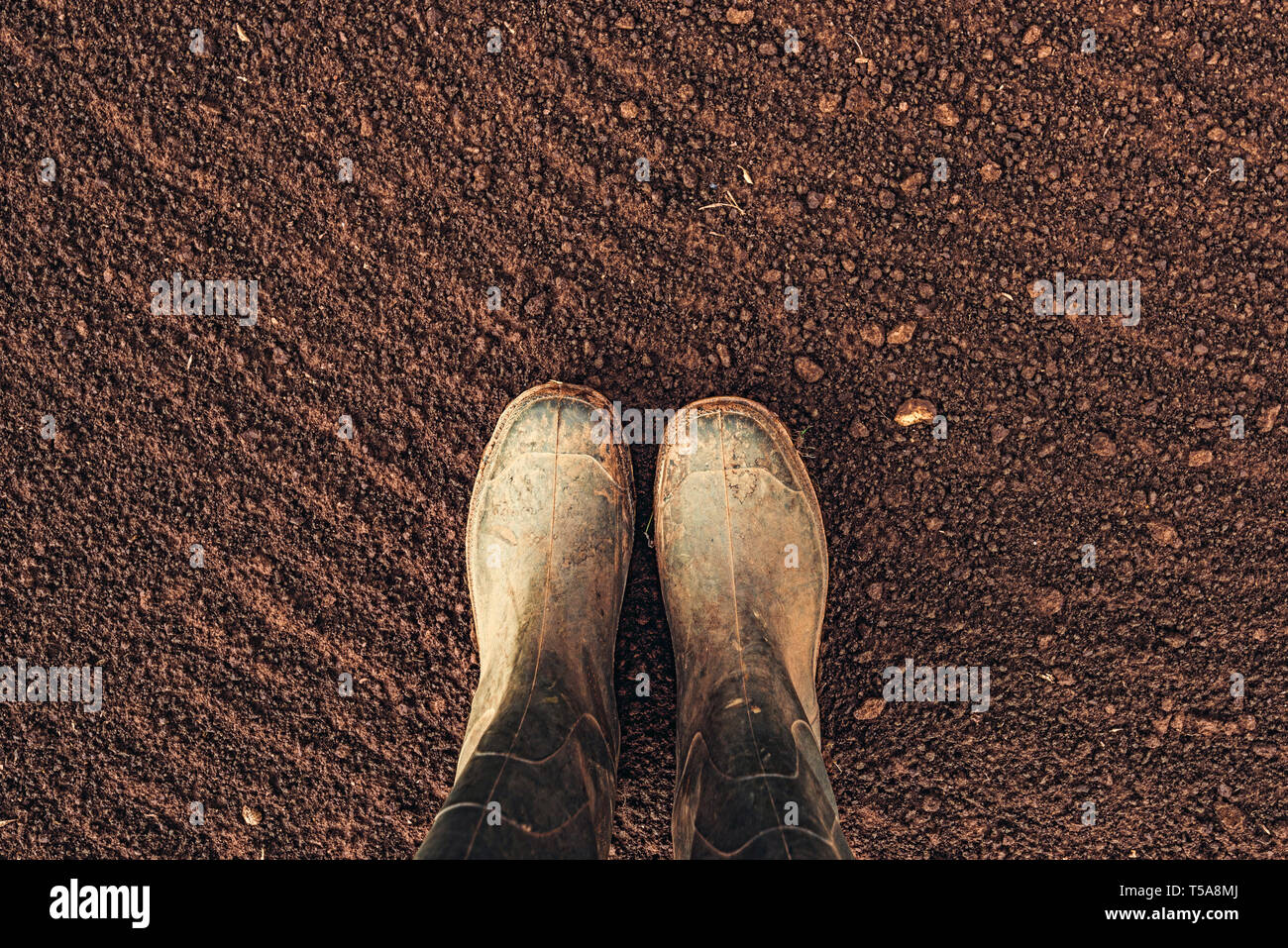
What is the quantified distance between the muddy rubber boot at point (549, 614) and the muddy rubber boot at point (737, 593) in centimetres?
17

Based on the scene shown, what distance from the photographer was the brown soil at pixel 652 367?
6.97 ft

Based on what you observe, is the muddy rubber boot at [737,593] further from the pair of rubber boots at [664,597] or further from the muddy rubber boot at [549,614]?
the muddy rubber boot at [549,614]

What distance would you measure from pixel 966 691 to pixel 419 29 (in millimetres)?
2400

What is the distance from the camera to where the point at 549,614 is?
6.49 ft

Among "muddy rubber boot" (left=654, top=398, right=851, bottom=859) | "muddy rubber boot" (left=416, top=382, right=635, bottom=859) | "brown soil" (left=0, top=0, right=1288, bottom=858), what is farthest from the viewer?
"brown soil" (left=0, top=0, right=1288, bottom=858)

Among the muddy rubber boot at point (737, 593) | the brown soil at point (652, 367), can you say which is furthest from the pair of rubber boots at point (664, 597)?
the brown soil at point (652, 367)

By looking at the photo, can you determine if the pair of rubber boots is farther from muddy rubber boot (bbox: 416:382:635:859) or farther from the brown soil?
the brown soil

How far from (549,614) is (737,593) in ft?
1.62

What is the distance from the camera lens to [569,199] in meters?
2.16

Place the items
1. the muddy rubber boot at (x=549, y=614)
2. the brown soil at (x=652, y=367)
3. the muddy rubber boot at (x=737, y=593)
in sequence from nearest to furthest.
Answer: the muddy rubber boot at (x=549, y=614)
the muddy rubber boot at (x=737, y=593)
the brown soil at (x=652, y=367)

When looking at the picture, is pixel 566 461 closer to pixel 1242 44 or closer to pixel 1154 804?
pixel 1154 804

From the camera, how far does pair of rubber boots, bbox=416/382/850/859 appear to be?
64.6 inches

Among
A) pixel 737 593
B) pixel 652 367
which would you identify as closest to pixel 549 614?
pixel 737 593

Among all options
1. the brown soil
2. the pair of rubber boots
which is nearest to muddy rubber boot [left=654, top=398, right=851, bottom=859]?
the pair of rubber boots
